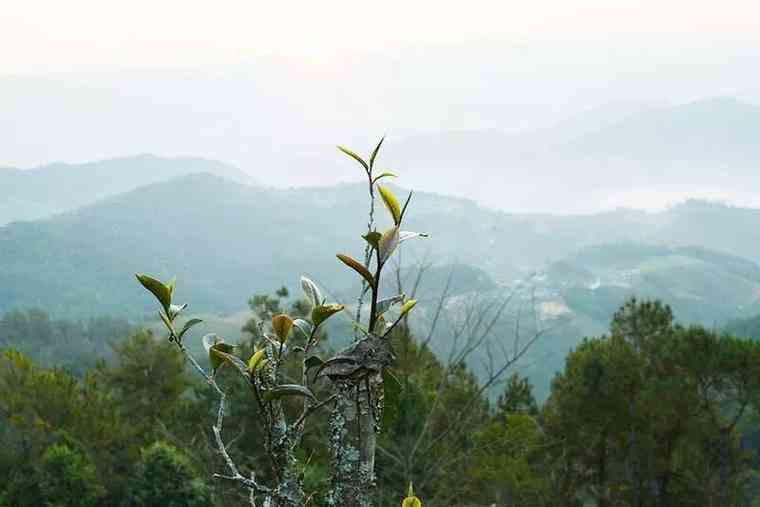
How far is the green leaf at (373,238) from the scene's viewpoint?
1618 millimetres

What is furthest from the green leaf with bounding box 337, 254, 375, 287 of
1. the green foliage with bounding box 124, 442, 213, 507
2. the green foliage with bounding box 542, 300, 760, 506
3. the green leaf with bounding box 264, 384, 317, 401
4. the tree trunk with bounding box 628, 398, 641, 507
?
the green foliage with bounding box 124, 442, 213, 507

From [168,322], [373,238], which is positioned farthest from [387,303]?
[168,322]

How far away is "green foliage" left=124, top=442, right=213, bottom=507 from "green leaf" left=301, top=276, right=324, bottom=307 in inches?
763

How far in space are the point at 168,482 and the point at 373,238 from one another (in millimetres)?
20312

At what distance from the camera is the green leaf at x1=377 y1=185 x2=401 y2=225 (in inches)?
66.6

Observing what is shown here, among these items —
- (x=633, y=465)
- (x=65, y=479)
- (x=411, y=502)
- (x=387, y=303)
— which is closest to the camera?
(x=411, y=502)

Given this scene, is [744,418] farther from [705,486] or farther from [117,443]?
[117,443]

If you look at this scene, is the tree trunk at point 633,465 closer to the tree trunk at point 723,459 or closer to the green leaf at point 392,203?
the tree trunk at point 723,459

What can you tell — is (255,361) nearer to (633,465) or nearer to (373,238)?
(373,238)

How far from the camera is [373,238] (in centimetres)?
163

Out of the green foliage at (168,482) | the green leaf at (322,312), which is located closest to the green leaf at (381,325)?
the green leaf at (322,312)

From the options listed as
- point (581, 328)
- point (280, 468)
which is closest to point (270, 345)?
point (280, 468)

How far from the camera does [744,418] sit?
1898cm

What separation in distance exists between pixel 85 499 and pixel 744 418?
62.5 ft
